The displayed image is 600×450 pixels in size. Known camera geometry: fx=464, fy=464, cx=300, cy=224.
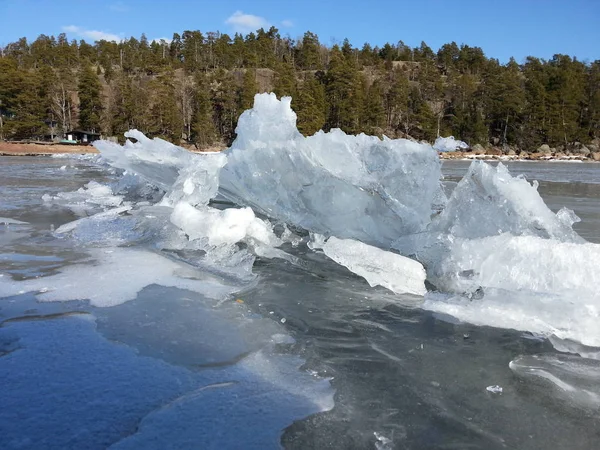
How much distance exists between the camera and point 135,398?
186cm

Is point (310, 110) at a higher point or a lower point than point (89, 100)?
lower

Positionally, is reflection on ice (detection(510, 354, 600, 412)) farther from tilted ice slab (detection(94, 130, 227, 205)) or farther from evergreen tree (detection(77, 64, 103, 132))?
evergreen tree (detection(77, 64, 103, 132))

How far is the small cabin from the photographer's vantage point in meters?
48.8

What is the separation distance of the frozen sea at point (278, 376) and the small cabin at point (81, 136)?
166 feet

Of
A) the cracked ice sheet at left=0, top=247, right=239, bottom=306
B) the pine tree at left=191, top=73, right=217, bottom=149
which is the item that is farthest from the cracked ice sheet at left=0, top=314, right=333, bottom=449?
the pine tree at left=191, top=73, right=217, bottom=149

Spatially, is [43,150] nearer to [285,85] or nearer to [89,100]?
[89,100]

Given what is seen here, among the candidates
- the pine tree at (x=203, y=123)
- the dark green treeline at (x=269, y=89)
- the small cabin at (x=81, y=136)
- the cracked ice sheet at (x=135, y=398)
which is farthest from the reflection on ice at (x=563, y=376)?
the pine tree at (x=203, y=123)

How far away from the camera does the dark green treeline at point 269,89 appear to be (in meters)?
51.5

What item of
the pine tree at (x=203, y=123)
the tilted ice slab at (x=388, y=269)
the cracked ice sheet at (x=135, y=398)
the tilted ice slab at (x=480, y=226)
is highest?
the pine tree at (x=203, y=123)

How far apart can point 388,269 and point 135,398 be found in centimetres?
216

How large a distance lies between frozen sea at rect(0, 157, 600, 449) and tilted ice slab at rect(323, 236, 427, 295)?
0.11 metres

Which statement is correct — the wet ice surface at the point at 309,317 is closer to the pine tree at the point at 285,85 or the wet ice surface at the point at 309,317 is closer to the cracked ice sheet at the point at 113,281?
the cracked ice sheet at the point at 113,281

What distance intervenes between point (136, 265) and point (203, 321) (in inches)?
56.7

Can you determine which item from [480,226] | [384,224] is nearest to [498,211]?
[480,226]
